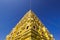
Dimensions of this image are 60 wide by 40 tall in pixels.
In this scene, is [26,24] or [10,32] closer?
[26,24]

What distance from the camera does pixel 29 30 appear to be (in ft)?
41.1

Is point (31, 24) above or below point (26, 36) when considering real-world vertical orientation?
above

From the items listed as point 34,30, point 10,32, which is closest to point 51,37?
point 34,30

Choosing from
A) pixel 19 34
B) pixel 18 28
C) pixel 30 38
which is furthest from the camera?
pixel 18 28

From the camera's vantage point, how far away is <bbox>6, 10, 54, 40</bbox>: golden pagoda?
41.0 ft

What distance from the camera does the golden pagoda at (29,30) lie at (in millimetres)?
12510

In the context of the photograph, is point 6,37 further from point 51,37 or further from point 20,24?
point 51,37

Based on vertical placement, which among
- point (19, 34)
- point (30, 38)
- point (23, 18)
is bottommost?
point (30, 38)

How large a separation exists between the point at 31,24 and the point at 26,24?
2.52 feet

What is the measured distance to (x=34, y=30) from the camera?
12.6 meters

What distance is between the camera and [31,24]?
42.2 ft

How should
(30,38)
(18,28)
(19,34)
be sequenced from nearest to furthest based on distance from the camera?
(30,38) → (19,34) → (18,28)

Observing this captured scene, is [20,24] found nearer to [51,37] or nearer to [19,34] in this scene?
[19,34]

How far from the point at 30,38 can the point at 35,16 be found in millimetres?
3248
